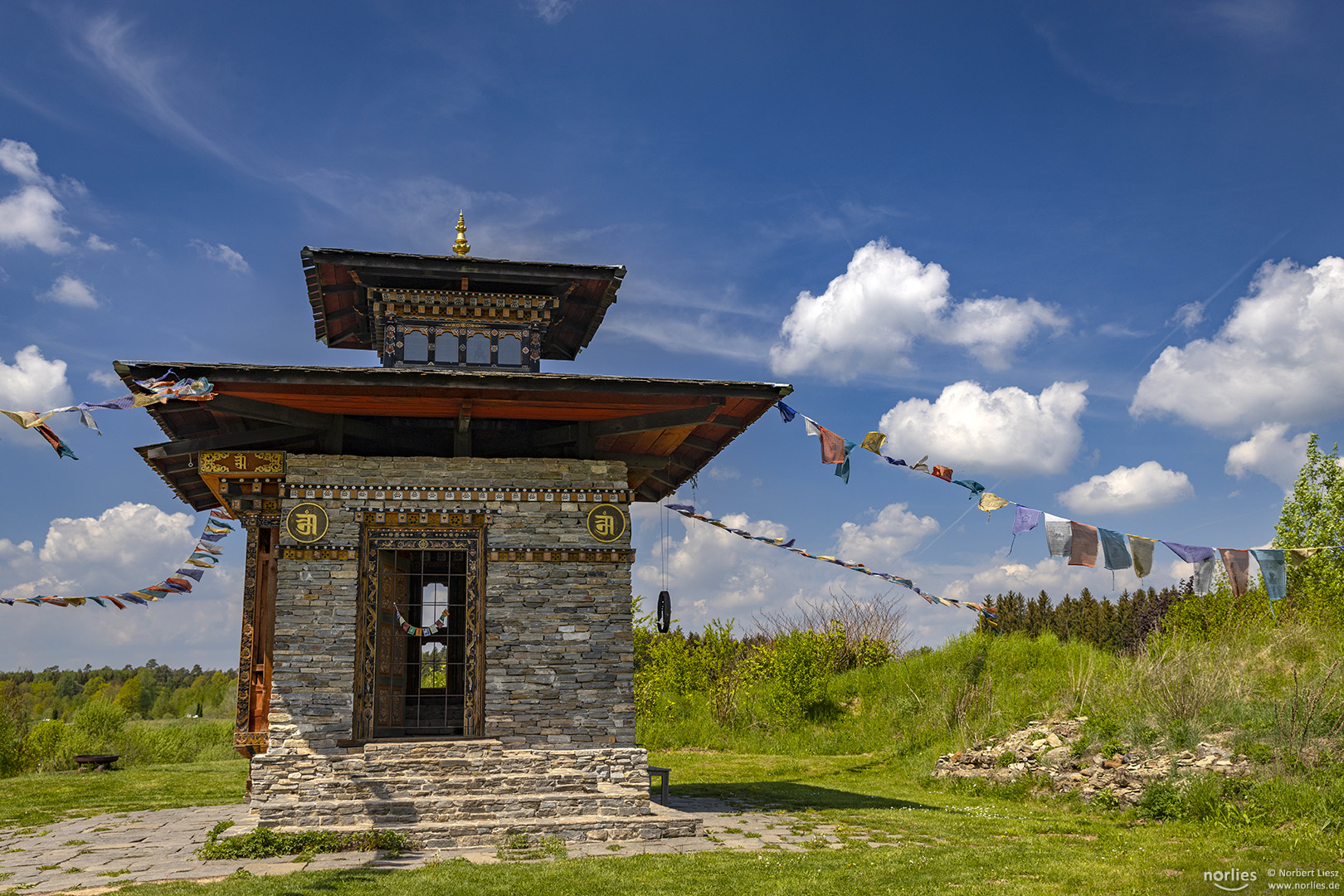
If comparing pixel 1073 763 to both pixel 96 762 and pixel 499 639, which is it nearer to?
pixel 499 639

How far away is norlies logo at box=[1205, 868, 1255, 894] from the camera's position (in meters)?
7.62

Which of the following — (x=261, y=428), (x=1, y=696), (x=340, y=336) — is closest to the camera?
(x=261, y=428)

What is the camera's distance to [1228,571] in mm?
10336

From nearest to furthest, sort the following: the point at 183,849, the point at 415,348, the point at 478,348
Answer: the point at 183,849
the point at 415,348
the point at 478,348

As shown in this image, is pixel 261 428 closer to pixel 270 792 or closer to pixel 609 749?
pixel 270 792

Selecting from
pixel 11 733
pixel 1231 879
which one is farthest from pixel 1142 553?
pixel 11 733

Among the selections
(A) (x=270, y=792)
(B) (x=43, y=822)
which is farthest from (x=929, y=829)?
(B) (x=43, y=822)

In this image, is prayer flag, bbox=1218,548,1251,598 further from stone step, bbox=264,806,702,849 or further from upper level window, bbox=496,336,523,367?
upper level window, bbox=496,336,523,367

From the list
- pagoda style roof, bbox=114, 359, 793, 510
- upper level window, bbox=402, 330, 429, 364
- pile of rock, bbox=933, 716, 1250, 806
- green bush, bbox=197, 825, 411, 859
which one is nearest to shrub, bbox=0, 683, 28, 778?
pagoda style roof, bbox=114, 359, 793, 510

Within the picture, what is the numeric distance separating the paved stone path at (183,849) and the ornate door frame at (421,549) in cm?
160

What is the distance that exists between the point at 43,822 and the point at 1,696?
1546 centimetres

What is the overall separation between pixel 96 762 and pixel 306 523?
15.4 m

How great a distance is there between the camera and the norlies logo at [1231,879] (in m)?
7.62

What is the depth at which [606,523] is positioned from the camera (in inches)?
443
